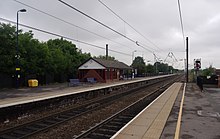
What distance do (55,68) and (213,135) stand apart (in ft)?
109

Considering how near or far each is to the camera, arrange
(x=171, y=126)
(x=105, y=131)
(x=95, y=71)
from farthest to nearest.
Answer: (x=95, y=71), (x=105, y=131), (x=171, y=126)

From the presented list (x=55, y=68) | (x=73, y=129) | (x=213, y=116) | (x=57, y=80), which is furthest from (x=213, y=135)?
(x=57, y=80)

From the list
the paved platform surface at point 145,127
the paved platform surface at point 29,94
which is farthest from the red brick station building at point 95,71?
the paved platform surface at point 145,127

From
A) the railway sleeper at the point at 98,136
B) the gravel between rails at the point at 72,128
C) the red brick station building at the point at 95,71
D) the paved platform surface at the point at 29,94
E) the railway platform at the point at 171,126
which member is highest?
the red brick station building at the point at 95,71

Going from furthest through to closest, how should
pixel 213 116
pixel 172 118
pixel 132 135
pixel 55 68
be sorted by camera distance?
pixel 55 68 → pixel 213 116 → pixel 172 118 → pixel 132 135

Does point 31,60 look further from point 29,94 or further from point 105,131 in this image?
point 105,131

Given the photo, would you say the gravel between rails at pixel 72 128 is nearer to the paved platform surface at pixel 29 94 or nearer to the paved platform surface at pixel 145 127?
the paved platform surface at pixel 145 127

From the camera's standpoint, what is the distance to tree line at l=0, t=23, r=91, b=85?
29.1m

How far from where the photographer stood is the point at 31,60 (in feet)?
108

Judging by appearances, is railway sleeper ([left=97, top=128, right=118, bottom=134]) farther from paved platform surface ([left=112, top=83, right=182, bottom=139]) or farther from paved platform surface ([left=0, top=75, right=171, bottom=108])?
paved platform surface ([left=0, top=75, right=171, bottom=108])

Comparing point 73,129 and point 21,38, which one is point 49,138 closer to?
point 73,129

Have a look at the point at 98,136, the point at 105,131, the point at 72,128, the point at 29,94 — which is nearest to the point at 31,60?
the point at 29,94

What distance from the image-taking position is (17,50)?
1144 inches

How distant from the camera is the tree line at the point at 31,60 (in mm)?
29091
